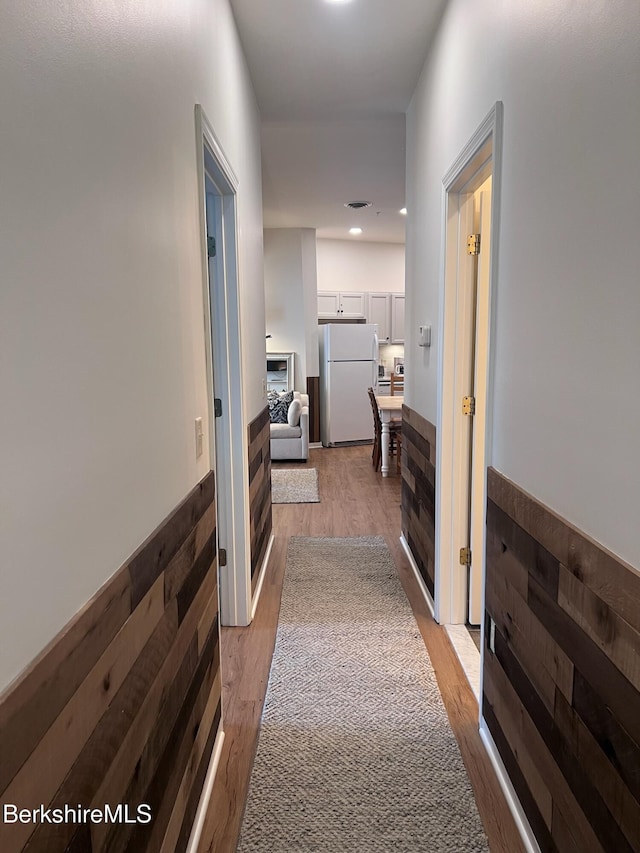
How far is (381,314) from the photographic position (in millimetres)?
8086

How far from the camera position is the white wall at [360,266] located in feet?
25.6

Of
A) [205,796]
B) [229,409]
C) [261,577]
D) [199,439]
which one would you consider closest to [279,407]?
[261,577]

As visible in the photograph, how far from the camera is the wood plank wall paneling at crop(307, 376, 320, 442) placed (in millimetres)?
7461

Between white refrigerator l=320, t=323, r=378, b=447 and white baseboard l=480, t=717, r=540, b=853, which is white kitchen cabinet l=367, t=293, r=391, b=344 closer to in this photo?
white refrigerator l=320, t=323, r=378, b=447

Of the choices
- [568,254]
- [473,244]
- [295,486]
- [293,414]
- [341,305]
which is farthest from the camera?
[341,305]

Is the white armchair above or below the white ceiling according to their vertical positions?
below

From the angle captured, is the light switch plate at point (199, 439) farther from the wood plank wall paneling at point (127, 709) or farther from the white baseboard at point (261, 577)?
the white baseboard at point (261, 577)

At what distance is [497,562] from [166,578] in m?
1.00

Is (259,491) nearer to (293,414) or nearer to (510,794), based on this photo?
(510,794)

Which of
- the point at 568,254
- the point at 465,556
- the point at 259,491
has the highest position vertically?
the point at 568,254

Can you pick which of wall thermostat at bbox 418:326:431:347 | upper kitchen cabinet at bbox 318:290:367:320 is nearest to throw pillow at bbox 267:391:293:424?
upper kitchen cabinet at bbox 318:290:367:320

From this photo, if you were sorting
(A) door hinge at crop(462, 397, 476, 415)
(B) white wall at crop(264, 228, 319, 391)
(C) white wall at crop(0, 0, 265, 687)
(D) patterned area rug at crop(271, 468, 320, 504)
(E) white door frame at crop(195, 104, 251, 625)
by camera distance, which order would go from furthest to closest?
(B) white wall at crop(264, 228, 319, 391), (D) patterned area rug at crop(271, 468, 320, 504), (A) door hinge at crop(462, 397, 476, 415), (E) white door frame at crop(195, 104, 251, 625), (C) white wall at crop(0, 0, 265, 687)

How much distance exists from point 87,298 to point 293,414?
18.1 feet

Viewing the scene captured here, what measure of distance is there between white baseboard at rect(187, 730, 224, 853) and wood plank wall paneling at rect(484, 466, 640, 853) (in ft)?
2.92
